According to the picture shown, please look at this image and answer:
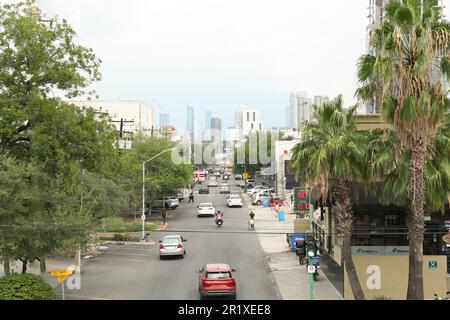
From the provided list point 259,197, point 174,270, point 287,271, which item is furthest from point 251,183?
point 287,271

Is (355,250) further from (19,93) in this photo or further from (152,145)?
(152,145)

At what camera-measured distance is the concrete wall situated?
20625mm

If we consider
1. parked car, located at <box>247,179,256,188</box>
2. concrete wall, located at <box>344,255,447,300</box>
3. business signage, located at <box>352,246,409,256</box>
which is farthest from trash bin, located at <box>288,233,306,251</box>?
parked car, located at <box>247,179,256,188</box>

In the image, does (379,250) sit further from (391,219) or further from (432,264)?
(432,264)

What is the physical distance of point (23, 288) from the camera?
18.5 meters

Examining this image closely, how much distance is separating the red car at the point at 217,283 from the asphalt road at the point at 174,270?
77 cm

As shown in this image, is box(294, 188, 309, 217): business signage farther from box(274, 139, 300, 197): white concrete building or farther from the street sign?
box(274, 139, 300, 197): white concrete building

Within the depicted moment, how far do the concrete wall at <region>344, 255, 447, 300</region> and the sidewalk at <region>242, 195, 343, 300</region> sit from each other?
4.23 ft

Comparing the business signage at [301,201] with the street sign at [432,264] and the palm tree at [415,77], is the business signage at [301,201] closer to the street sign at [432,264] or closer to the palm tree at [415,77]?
the street sign at [432,264]

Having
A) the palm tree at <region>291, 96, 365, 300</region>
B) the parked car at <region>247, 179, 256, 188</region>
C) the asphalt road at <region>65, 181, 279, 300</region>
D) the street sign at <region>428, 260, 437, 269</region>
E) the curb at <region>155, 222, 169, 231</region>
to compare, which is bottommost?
the asphalt road at <region>65, 181, 279, 300</region>

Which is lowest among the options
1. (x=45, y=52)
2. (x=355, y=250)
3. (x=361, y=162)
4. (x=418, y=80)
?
(x=355, y=250)

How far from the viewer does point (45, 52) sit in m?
22.4

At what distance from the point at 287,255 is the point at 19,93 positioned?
17694mm
